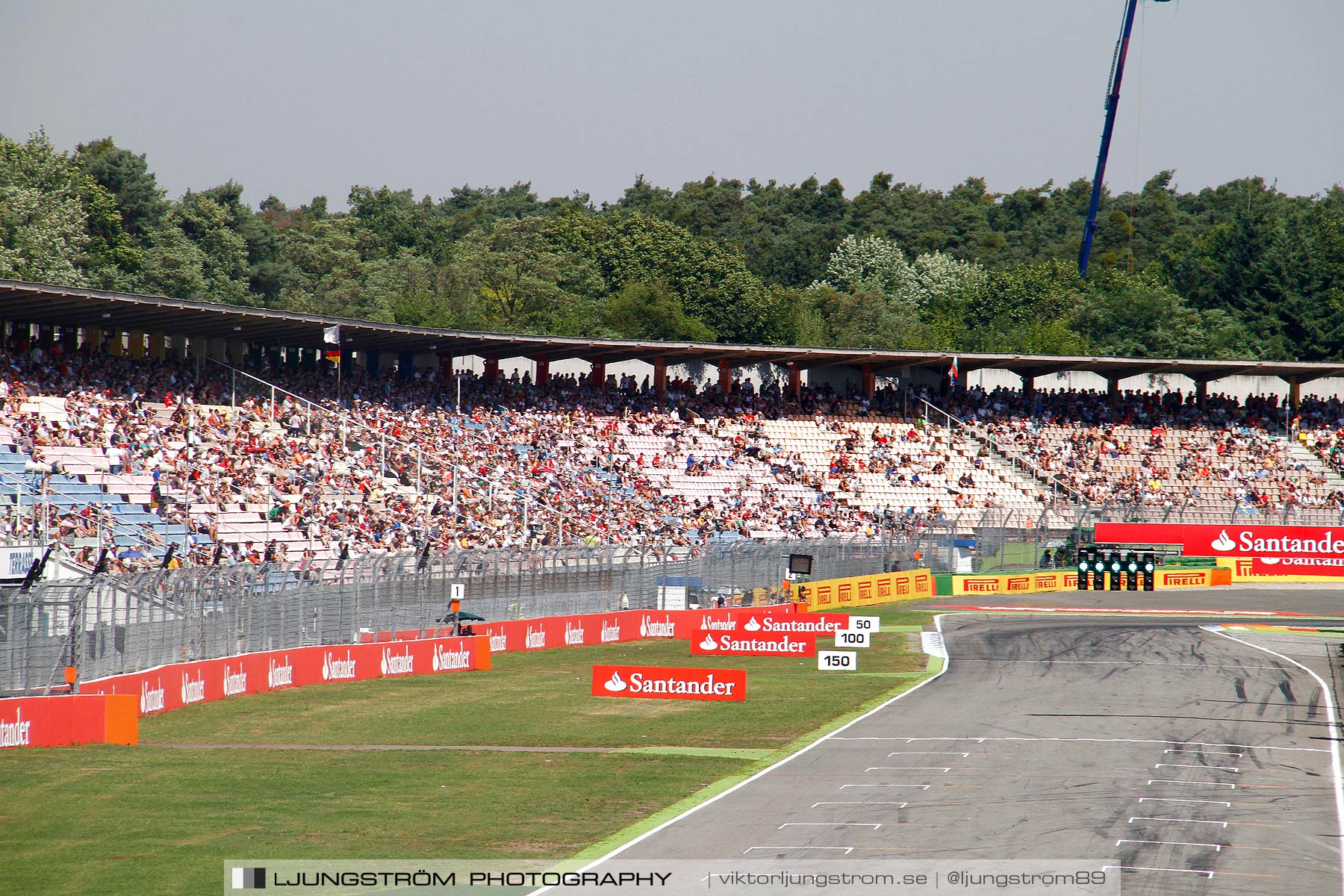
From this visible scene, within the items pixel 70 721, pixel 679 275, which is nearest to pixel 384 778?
pixel 70 721

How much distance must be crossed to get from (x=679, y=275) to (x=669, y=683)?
264 feet

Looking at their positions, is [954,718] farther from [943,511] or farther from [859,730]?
[943,511]

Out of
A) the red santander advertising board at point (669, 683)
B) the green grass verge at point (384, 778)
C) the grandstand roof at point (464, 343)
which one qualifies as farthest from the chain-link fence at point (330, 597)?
the grandstand roof at point (464, 343)

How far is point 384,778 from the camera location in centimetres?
1845

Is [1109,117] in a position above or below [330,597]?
above

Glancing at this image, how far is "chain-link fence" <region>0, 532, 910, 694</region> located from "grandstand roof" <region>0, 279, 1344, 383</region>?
1230 centimetres

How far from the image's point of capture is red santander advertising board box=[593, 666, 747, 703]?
2634 centimetres

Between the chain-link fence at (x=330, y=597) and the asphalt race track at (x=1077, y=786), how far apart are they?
→ 11.0 meters

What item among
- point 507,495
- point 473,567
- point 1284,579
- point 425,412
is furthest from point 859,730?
point 1284,579

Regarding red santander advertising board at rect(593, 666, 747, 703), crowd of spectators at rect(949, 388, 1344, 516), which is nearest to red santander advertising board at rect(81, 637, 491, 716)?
red santander advertising board at rect(593, 666, 747, 703)

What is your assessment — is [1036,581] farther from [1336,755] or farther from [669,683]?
[1336,755]

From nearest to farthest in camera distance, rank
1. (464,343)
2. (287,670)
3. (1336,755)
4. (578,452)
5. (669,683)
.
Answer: (1336,755), (669,683), (287,670), (578,452), (464,343)

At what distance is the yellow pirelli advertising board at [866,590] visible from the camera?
48.2m

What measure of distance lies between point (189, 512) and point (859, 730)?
21.5 meters
